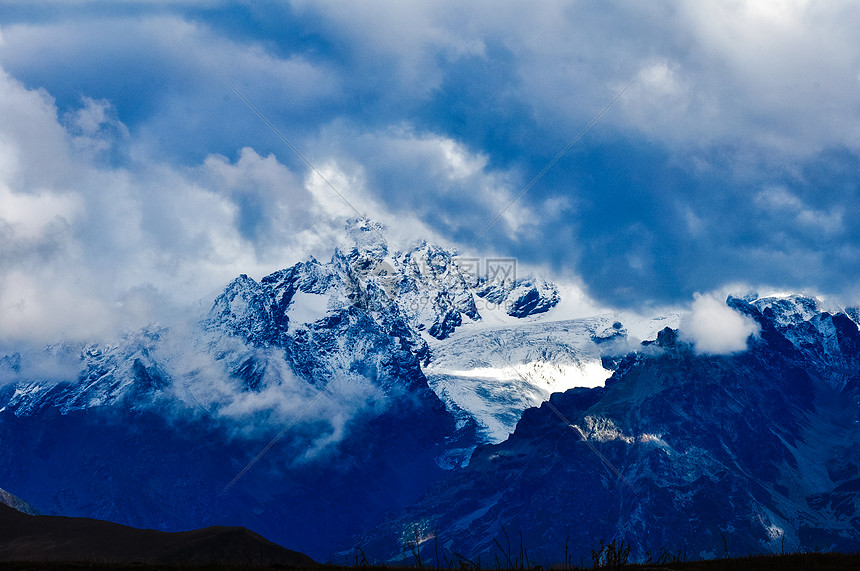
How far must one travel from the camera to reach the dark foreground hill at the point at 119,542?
15000 cm

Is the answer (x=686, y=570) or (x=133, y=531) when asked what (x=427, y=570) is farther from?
(x=133, y=531)

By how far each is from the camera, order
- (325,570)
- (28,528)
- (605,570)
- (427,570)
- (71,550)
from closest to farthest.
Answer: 1. (605,570)
2. (427,570)
3. (325,570)
4. (71,550)
5. (28,528)

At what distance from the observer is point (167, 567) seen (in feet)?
160

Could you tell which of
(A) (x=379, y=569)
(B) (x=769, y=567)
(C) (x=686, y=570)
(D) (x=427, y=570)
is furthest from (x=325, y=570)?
(B) (x=769, y=567)

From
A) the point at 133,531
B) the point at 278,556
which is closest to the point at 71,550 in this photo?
the point at 133,531

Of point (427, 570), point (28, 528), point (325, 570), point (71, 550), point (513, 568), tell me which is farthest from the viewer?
point (28, 528)

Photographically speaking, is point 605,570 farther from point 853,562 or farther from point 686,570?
point 853,562

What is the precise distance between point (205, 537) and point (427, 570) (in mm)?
129229

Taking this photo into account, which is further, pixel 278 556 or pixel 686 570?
pixel 278 556

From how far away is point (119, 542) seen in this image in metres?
155

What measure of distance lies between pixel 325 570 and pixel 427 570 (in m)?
6.60

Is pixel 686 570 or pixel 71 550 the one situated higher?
pixel 71 550

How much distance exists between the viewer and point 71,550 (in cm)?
15188

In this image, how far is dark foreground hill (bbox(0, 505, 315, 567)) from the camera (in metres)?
150
